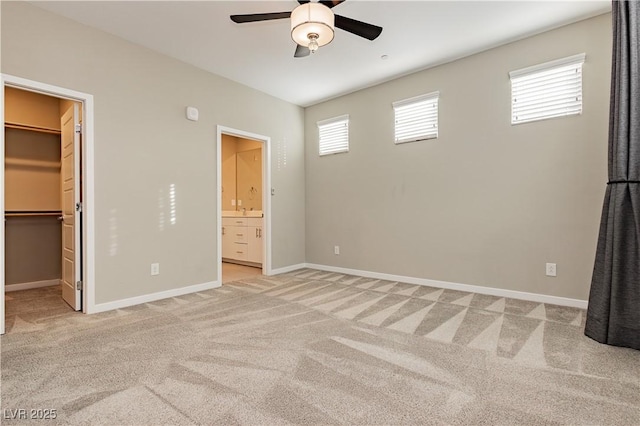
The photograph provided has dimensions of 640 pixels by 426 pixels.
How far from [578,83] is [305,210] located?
3.93 metres

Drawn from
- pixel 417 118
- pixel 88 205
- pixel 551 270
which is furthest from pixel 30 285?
pixel 551 270

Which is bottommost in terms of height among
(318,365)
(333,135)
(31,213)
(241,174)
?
(318,365)

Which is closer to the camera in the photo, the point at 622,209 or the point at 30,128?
the point at 622,209

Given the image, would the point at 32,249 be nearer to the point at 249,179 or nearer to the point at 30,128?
the point at 30,128

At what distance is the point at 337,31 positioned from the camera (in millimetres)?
3240

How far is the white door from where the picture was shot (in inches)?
127

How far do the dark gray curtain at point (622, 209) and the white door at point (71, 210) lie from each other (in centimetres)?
457

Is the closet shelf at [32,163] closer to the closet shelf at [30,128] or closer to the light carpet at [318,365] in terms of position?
the closet shelf at [30,128]

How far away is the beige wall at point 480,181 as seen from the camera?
3.19m

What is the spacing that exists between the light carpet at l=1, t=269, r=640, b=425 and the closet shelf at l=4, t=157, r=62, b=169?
76.9 inches

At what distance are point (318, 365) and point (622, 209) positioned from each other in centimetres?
247

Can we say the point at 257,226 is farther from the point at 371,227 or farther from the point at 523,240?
the point at 523,240

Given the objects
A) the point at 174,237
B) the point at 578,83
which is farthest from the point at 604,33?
the point at 174,237

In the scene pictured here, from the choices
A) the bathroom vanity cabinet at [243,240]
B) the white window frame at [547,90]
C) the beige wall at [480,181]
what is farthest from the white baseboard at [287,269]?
the white window frame at [547,90]
